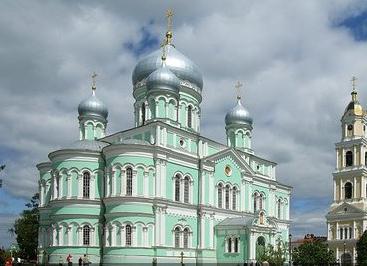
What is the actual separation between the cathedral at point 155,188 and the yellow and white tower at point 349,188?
15.6m

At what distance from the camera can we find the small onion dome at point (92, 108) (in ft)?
156

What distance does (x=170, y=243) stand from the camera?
39.7 meters

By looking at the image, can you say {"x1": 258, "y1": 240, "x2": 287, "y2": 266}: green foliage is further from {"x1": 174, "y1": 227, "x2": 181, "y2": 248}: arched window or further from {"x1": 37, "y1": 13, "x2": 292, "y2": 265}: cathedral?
{"x1": 174, "y1": 227, "x2": 181, "y2": 248}: arched window

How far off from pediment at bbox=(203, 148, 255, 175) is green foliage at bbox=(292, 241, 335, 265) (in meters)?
8.69

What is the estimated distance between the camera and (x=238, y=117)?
52.4m

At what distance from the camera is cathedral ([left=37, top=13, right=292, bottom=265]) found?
127ft

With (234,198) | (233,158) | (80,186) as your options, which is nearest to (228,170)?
(233,158)

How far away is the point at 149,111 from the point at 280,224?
688 inches

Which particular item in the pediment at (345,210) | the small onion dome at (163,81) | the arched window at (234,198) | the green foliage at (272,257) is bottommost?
the green foliage at (272,257)

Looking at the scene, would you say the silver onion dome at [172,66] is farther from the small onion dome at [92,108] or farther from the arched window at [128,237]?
the arched window at [128,237]

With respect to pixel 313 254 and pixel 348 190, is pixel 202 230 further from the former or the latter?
pixel 348 190

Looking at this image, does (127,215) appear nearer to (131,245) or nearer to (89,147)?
(131,245)

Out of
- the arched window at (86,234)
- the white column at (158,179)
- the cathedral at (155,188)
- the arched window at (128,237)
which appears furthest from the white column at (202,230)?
the arched window at (86,234)

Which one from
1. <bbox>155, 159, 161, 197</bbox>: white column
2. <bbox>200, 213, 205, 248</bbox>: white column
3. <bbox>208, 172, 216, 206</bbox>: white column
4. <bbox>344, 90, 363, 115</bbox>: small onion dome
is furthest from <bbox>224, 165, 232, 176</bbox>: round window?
<bbox>344, 90, 363, 115</bbox>: small onion dome
